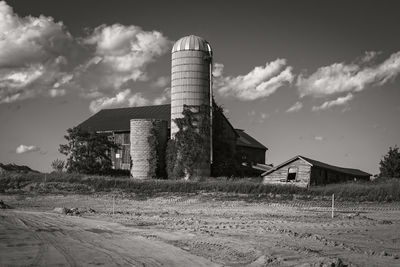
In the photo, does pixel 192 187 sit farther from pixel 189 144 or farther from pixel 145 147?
pixel 145 147

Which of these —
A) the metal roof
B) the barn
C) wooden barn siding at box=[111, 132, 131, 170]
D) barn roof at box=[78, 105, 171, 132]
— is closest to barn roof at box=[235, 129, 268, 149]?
the barn

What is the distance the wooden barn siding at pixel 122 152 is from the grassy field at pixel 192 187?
33.1 feet

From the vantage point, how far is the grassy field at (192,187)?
32875mm

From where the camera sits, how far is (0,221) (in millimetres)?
19344

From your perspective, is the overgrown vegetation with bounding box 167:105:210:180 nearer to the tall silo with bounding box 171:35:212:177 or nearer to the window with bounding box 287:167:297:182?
the tall silo with bounding box 171:35:212:177

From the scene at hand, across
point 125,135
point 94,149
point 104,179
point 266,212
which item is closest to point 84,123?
point 125,135

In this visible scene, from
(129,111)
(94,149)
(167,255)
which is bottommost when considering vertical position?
(167,255)

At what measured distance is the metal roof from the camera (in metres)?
46.2

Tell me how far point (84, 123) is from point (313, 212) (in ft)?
136

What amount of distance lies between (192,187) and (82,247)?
76.2 feet

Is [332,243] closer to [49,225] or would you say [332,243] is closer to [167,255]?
[167,255]

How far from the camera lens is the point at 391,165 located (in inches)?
1933

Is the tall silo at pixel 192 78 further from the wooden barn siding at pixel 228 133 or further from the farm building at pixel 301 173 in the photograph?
the farm building at pixel 301 173

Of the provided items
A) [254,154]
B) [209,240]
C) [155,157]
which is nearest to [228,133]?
[155,157]
